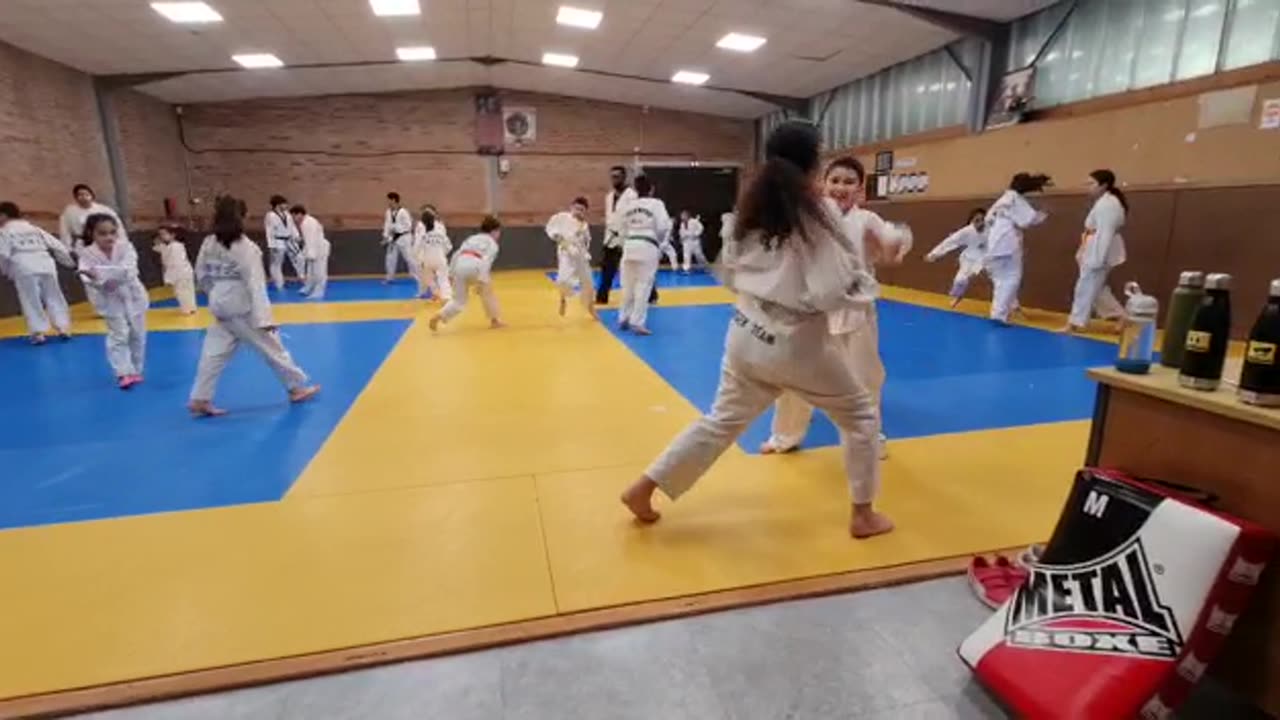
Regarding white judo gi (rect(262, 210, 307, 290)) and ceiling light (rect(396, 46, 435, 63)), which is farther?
white judo gi (rect(262, 210, 307, 290))

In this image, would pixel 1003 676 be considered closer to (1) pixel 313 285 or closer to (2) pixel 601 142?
(1) pixel 313 285

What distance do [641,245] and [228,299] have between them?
4194mm

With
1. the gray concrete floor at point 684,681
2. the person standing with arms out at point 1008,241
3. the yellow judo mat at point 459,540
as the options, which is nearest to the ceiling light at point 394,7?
the yellow judo mat at point 459,540

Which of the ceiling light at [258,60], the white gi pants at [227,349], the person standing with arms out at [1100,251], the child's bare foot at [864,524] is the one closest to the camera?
the child's bare foot at [864,524]

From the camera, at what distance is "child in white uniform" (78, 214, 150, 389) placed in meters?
5.28

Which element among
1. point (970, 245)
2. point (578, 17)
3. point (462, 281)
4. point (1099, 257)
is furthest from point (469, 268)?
point (1099, 257)

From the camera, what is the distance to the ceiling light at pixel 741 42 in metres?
11.7

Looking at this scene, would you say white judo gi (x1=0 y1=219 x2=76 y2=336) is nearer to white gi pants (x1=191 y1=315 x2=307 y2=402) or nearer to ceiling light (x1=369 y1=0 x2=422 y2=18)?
white gi pants (x1=191 y1=315 x2=307 y2=402)

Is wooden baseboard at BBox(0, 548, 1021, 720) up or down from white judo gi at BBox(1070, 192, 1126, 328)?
down

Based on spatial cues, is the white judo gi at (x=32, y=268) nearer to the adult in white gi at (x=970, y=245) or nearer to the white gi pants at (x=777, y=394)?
the white gi pants at (x=777, y=394)

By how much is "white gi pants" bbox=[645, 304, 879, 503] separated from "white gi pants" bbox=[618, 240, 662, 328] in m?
4.87

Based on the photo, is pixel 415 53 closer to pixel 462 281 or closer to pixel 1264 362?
pixel 462 281

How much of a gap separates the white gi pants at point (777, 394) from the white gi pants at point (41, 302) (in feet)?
28.3

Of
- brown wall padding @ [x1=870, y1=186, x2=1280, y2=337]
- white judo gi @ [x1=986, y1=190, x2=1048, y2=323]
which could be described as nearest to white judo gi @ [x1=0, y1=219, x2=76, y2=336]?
white judo gi @ [x1=986, y1=190, x2=1048, y2=323]
